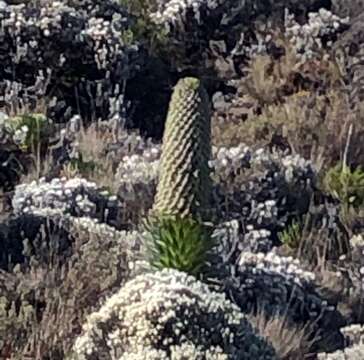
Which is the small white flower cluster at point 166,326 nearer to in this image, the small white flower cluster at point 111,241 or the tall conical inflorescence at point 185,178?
the tall conical inflorescence at point 185,178

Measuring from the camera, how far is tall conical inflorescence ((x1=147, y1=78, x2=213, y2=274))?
229 inches

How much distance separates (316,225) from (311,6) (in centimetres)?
477

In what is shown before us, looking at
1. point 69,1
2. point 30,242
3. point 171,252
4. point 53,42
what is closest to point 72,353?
point 171,252

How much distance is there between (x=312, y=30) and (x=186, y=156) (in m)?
6.48

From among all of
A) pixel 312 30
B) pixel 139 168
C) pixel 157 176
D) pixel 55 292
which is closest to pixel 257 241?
pixel 157 176

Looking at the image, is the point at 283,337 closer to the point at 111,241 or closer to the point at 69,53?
the point at 111,241

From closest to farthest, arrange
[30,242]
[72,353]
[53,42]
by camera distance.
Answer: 1. [72,353]
2. [30,242]
3. [53,42]

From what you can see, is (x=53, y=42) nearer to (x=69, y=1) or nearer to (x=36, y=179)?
(x=69, y=1)

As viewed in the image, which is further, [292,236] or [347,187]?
[347,187]

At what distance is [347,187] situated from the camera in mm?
9070

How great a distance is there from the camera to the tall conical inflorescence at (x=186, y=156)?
5805 mm

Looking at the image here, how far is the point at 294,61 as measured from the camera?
455 inches

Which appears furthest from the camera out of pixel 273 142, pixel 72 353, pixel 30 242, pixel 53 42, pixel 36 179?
pixel 53 42

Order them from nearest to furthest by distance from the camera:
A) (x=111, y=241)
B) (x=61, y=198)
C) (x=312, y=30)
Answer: (x=111, y=241) < (x=61, y=198) < (x=312, y=30)
